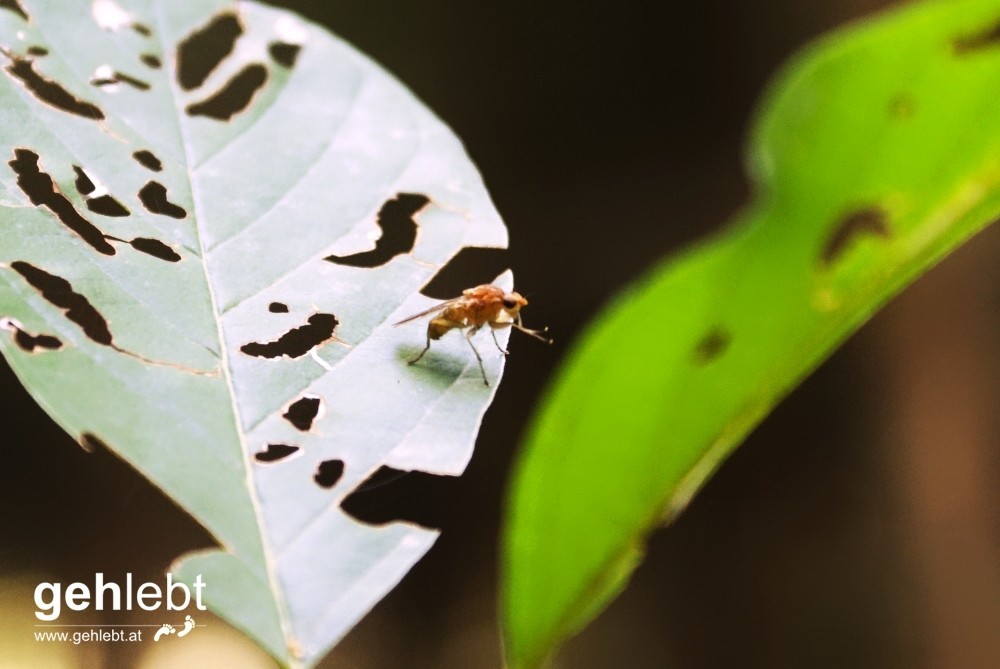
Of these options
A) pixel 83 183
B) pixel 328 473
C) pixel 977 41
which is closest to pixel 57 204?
pixel 83 183

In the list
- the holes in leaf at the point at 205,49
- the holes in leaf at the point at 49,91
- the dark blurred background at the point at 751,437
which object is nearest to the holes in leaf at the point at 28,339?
the holes in leaf at the point at 49,91

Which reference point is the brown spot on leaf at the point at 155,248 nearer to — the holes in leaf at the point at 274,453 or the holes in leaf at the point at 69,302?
the holes in leaf at the point at 69,302

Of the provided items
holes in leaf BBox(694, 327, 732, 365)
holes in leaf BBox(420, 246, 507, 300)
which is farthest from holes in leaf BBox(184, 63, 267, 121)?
holes in leaf BBox(694, 327, 732, 365)

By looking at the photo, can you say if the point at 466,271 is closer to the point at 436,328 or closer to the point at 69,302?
the point at 436,328

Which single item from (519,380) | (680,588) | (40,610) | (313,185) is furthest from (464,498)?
(313,185)

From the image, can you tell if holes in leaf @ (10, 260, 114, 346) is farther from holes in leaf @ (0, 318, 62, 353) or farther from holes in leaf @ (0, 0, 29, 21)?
holes in leaf @ (0, 0, 29, 21)

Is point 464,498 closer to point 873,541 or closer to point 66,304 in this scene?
point 873,541
